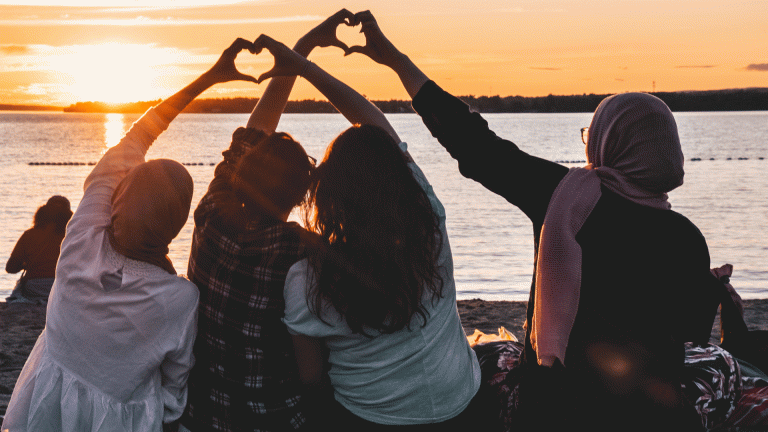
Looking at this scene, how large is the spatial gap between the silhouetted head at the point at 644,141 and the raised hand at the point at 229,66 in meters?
1.35

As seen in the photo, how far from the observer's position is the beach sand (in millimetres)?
4992

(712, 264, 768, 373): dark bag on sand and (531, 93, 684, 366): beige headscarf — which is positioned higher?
(531, 93, 684, 366): beige headscarf

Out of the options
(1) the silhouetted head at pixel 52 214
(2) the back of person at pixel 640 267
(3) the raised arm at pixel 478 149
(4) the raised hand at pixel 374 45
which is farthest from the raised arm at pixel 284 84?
(1) the silhouetted head at pixel 52 214

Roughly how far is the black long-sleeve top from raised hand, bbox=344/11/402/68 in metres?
0.55

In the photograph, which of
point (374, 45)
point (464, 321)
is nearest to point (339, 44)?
point (374, 45)

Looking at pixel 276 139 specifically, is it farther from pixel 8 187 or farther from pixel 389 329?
pixel 8 187

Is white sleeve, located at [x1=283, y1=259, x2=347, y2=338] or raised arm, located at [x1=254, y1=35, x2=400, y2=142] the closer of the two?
white sleeve, located at [x1=283, y1=259, x2=347, y2=338]

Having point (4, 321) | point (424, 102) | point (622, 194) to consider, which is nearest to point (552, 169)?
point (622, 194)

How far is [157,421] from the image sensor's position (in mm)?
2168

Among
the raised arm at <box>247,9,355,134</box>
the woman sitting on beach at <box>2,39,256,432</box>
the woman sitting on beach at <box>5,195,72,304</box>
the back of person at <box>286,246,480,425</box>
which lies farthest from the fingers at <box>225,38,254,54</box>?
the woman sitting on beach at <box>5,195,72,304</box>

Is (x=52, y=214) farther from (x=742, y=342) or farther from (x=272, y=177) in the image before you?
(x=742, y=342)

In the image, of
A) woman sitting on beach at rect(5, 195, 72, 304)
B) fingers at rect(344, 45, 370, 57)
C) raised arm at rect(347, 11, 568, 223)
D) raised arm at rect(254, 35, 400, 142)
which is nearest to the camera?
raised arm at rect(347, 11, 568, 223)

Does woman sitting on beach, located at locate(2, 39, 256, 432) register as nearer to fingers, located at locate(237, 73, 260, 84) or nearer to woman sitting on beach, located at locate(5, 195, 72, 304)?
fingers, located at locate(237, 73, 260, 84)

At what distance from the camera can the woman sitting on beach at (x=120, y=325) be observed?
212 centimetres
